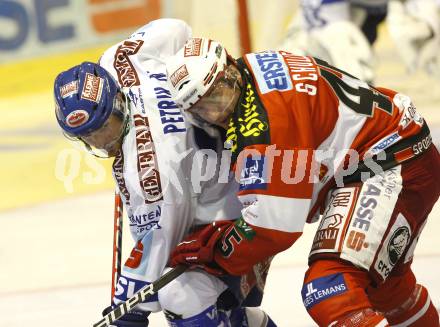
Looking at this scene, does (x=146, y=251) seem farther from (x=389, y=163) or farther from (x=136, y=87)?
(x=389, y=163)

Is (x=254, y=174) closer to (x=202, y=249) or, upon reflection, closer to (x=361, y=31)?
(x=202, y=249)

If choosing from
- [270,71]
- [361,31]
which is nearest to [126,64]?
[270,71]

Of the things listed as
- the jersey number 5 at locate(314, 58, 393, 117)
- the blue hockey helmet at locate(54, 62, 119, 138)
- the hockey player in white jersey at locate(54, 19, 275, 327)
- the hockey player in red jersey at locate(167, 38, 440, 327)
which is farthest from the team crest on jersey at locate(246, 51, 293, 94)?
the blue hockey helmet at locate(54, 62, 119, 138)

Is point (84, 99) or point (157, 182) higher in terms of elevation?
point (84, 99)

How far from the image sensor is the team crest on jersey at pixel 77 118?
3.27 metres

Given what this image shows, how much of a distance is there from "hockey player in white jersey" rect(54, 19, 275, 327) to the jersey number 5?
423 millimetres

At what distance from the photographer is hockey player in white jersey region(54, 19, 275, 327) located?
3307mm

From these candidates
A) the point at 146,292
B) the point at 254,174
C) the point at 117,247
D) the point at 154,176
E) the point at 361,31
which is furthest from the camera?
the point at 361,31

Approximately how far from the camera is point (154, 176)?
3307 millimetres

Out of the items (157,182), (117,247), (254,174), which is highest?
(254,174)

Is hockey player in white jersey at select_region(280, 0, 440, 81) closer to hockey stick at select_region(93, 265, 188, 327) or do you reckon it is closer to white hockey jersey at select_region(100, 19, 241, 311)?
white hockey jersey at select_region(100, 19, 241, 311)

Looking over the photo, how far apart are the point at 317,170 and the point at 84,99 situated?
0.75 meters

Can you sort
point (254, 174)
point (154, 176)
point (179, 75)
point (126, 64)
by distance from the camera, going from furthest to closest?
point (126, 64), point (154, 176), point (179, 75), point (254, 174)

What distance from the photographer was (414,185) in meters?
3.33
